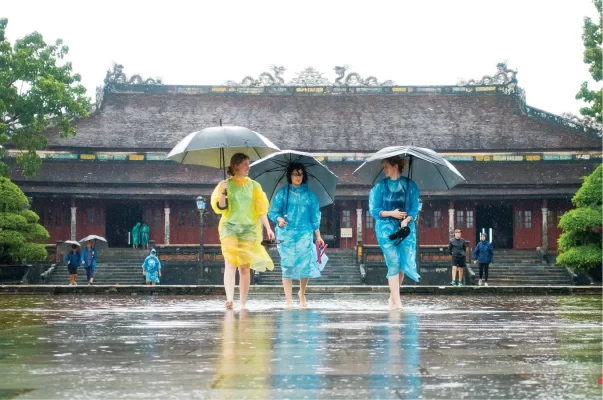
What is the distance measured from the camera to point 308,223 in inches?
420

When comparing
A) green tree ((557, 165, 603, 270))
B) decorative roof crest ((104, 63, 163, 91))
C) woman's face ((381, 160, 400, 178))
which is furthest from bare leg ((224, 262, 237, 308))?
decorative roof crest ((104, 63, 163, 91))

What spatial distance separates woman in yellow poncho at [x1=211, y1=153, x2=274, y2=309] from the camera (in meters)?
9.79

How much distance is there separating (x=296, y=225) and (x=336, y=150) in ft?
93.5

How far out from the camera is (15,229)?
28672mm

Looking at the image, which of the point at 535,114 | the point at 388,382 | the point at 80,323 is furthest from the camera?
the point at 535,114

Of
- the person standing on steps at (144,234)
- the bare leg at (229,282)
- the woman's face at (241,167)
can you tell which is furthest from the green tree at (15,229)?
the woman's face at (241,167)

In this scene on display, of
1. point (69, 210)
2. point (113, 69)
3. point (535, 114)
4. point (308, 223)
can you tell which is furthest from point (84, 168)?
point (308, 223)

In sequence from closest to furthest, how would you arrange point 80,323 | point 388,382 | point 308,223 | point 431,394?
point 431,394, point 388,382, point 80,323, point 308,223

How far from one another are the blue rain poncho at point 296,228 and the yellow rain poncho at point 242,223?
601 millimetres

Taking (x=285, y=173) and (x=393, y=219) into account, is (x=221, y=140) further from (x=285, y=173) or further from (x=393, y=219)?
(x=393, y=219)

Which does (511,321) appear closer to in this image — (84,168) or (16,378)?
(16,378)

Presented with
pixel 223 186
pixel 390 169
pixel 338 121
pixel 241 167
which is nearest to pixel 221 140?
pixel 241 167

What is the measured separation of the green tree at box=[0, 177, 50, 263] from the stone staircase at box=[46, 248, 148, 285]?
1754mm

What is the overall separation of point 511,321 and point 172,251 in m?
24.7
